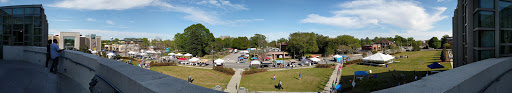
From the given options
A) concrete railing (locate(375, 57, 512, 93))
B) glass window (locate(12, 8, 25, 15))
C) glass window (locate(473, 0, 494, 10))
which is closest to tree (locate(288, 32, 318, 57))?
glass window (locate(473, 0, 494, 10))

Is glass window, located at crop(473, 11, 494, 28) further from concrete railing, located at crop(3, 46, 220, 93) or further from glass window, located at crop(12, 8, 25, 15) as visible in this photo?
glass window, located at crop(12, 8, 25, 15)

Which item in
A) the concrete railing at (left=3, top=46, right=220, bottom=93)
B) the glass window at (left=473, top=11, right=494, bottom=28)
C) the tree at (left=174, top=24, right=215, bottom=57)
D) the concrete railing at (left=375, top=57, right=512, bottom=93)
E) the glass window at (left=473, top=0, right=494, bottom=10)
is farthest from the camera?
the tree at (left=174, top=24, right=215, bottom=57)

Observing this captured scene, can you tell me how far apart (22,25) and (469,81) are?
49.7 feet

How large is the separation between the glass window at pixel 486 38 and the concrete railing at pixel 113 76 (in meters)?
8.54

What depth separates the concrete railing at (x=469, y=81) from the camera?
2.02m

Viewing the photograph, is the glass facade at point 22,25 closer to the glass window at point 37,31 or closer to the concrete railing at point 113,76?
the glass window at point 37,31

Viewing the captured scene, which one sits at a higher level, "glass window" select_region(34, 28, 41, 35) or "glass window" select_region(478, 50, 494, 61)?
"glass window" select_region(34, 28, 41, 35)

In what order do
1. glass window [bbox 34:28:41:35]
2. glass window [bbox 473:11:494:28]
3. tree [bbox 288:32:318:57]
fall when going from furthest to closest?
tree [bbox 288:32:318:57]
glass window [bbox 34:28:41:35]
glass window [bbox 473:11:494:28]

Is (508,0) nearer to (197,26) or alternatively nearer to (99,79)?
(99,79)

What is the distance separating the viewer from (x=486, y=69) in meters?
3.46

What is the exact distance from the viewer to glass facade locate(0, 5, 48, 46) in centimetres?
955

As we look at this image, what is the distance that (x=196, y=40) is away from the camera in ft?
167

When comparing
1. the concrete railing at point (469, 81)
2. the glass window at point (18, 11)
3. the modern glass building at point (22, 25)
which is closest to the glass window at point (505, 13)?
the concrete railing at point (469, 81)

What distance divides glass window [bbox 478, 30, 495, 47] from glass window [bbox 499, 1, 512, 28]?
1.11 ft
